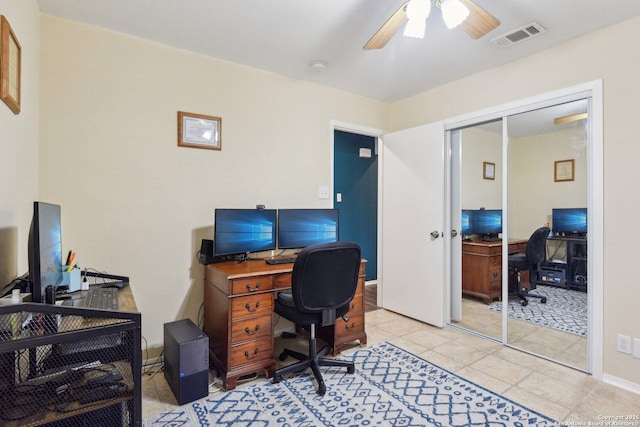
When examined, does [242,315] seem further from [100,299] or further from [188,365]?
[100,299]

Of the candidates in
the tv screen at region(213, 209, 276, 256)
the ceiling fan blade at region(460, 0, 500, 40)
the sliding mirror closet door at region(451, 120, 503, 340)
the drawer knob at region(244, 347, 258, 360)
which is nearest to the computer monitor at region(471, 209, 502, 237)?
the sliding mirror closet door at region(451, 120, 503, 340)

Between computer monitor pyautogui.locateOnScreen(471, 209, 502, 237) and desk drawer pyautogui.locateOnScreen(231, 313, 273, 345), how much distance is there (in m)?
2.21

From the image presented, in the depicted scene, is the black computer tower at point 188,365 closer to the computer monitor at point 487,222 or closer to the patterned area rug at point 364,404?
the patterned area rug at point 364,404

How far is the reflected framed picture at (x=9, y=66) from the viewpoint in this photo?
1.38 meters

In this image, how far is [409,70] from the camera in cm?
304

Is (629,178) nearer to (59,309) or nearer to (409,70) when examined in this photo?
(409,70)

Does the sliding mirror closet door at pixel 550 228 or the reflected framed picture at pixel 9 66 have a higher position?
the reflected framed picture at pixel 9 66

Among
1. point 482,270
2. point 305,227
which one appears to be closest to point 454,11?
point 305,227

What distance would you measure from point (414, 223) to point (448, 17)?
2094 millimetres

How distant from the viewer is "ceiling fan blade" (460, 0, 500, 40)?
1737 mm

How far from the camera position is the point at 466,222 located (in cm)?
338

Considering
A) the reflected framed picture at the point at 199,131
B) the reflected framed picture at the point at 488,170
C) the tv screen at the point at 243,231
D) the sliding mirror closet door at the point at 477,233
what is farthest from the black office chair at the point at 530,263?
the reflected framed picture at the point at 199,131

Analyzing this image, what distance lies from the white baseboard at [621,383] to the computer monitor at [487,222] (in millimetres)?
1269

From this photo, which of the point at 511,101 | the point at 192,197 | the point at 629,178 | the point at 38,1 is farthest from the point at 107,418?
the point at 511,101
